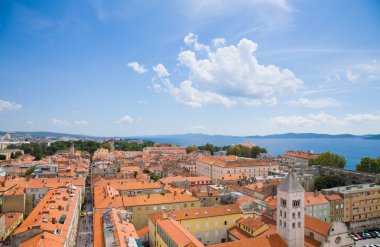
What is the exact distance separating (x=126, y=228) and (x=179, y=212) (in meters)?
8.38

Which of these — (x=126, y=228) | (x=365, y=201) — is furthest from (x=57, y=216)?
(x=365, y=201)

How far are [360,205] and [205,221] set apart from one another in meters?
30.9

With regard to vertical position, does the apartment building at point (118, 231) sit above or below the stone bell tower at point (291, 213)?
below

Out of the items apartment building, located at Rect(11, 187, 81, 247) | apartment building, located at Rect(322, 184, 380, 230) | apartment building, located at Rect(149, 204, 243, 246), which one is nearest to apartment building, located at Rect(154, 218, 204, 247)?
apartment building, located at Rect(149, 204, 243, 246)

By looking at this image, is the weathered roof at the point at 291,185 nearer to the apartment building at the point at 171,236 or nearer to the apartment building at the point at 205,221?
the apartment building at the point at 171,236

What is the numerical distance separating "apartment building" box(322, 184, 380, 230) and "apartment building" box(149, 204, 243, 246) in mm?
22416

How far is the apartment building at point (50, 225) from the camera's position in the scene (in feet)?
97.0

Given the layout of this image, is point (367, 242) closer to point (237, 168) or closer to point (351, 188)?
point (351, 188)

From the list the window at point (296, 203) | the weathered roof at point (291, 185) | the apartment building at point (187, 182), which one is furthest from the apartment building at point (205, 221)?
the apartment building at point (187, 182)

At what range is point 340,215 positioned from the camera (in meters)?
52.8

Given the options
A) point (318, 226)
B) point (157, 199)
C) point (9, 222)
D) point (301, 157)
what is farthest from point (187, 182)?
point (301, 157)

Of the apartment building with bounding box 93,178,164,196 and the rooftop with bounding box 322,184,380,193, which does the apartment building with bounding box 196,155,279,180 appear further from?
the rooftop with bounding box 322,184,380,193

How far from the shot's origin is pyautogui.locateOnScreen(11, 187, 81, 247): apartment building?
29.6 meters

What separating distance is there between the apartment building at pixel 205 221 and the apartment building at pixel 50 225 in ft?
35.2
